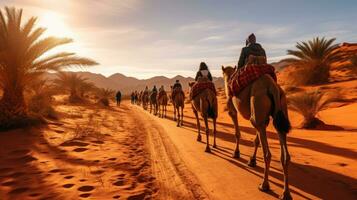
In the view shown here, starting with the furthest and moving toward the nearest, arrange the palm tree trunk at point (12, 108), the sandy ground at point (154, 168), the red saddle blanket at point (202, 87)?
the palm tree trunk at point (12, 108) < the red saddle blanket at point (202, 87) < the sandy ground at point (154, 168)

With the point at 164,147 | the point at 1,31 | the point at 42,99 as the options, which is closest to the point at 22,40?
the point at 1,31

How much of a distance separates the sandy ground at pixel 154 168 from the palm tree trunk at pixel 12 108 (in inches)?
27.9

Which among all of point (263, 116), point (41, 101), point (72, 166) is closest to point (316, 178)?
point (263, 116)

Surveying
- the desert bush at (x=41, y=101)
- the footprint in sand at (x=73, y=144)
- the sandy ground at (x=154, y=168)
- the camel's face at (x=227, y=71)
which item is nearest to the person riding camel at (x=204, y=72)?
the camel's face at (x=227, y=71)

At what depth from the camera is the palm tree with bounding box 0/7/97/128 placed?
38.9ft

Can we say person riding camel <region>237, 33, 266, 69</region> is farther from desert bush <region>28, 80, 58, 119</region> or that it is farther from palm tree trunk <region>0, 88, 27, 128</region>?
desert bush <region>28, 80, 58, 119</region>

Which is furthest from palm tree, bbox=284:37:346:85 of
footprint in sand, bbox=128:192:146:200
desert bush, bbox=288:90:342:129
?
footprint in sand, bbox=128:192:146:200

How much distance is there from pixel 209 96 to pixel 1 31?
872 centimetres

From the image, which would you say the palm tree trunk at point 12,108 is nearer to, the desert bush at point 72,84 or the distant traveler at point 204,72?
the distant traveler at point 204,72

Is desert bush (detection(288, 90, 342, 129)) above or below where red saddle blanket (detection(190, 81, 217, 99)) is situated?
below

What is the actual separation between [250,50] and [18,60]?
9.62 metres

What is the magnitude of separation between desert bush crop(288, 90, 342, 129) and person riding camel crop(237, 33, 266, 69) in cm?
853

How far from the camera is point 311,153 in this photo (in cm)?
896

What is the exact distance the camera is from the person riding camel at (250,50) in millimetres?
7590
